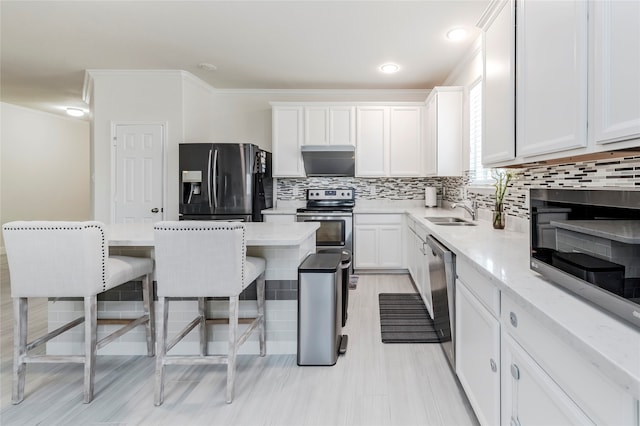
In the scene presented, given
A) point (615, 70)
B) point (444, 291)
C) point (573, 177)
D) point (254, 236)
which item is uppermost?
point (615, 70)

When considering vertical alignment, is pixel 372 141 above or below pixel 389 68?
below

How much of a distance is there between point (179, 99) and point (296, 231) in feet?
9.31

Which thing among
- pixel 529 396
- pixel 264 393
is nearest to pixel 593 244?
pixel 529 396

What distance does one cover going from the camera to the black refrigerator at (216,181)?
3.94 metres

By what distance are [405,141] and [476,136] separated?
1273 millimetres

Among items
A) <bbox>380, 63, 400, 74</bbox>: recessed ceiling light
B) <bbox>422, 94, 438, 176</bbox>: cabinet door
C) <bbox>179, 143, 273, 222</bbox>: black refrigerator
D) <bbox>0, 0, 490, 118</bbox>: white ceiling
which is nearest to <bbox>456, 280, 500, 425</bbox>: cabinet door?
<bbox>0, 0, 490, 118</bbox>: white ceiling

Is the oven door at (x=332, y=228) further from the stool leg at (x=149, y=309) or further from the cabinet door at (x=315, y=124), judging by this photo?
the stool leg at (x=149, y=309)

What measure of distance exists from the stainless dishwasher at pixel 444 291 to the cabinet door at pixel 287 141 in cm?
261

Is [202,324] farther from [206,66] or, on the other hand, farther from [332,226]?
[206,66]

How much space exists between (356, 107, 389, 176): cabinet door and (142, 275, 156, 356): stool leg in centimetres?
306

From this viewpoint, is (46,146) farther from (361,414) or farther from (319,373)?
(361,414)

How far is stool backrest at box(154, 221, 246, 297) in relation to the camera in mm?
1795

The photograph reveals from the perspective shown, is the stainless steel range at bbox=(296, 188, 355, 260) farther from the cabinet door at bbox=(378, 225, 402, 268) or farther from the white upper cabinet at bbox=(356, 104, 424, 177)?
the white upper cabinet at bbox=(356, 104, 424, 177)

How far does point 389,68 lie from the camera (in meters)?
3.96
